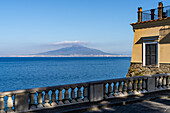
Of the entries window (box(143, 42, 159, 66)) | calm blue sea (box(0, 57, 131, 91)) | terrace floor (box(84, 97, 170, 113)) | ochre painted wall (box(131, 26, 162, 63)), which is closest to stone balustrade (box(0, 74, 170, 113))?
terrace floor (box(84, 97, 170, 113))

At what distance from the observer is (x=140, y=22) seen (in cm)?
2061

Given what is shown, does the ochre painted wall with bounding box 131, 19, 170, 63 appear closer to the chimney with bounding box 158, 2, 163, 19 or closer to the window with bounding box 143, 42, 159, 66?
the window with bounding box 143, 42, 159, 66

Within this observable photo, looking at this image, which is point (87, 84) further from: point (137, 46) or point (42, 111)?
point (137, 46)

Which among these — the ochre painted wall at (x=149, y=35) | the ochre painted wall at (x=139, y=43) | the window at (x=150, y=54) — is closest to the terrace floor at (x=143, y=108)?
the ochre painted wall at (x=149, y=35)

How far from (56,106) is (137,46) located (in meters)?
15.6

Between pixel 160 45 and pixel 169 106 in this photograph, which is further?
pixel 160 45

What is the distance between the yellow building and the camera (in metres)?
18.7

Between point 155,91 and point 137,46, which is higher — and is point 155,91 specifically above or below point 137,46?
below

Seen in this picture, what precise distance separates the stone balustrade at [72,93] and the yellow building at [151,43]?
28.1 ft

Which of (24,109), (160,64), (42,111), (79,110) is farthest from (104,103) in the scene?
(160,64)

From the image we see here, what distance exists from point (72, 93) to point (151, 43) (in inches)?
562

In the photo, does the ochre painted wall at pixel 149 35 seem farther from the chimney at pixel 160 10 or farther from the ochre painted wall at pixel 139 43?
the chimney at pixel 160 10

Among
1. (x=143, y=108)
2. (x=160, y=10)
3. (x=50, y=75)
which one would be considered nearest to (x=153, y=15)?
(x=160, y=10)

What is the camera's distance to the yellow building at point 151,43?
1874cm
